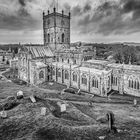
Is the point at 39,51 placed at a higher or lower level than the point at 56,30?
lower

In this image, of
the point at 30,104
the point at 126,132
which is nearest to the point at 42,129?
the point at 30,104

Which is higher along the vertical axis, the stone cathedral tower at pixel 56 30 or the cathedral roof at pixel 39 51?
the stone cathedral tower at pixel 56 30

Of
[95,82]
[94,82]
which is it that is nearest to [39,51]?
[94,82]

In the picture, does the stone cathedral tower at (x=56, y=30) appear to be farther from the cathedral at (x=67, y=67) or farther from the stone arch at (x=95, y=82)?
the stone arch at (x=95, y=82)

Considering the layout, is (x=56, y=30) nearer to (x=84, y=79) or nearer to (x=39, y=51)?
(x=39, y=51)

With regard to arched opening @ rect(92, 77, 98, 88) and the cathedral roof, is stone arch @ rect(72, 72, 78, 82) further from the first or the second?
the cathedral roof

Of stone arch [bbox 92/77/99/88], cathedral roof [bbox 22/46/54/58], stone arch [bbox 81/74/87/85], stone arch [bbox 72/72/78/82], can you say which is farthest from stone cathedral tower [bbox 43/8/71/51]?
stone arch [bbox 92/77/99/88]

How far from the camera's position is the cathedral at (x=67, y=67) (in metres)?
33.4

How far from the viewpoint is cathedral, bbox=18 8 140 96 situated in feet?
109

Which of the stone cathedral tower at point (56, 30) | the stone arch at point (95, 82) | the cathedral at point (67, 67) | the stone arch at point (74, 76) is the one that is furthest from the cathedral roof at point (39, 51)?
the stone arch at point (95, 82)

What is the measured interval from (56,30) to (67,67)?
17761mm

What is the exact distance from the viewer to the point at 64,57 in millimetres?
49969

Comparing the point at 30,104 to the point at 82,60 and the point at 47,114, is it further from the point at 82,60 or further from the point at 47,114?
the point at 82,60

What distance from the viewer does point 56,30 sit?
167 feet
